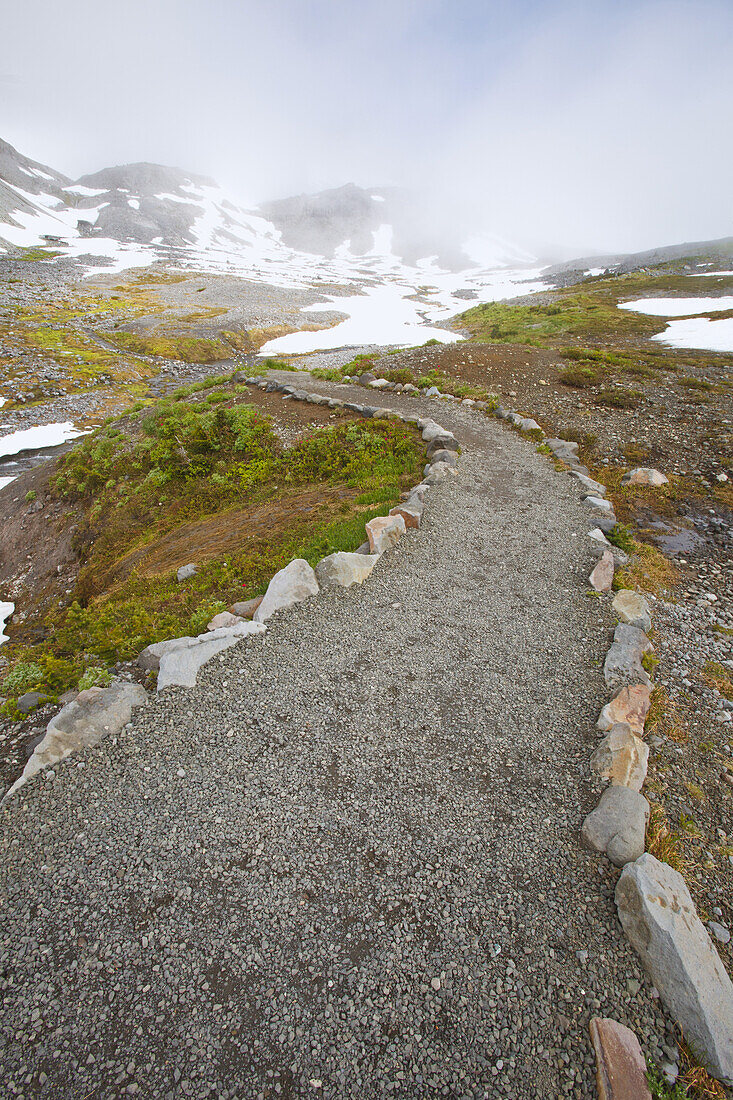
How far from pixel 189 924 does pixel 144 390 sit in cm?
3468

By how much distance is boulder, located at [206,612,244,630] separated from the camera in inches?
299

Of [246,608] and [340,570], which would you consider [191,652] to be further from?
[340,570]

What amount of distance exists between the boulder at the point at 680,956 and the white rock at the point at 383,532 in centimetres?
671

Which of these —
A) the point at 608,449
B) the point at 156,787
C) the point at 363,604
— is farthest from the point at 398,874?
the point at 608,449

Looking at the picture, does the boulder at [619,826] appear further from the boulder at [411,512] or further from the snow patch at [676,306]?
the snow patch at [676,306]

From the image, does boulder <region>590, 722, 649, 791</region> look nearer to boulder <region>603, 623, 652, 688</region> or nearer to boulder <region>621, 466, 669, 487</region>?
boulder <region>603, 623, 652, 688</region>

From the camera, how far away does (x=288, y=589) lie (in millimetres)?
8266

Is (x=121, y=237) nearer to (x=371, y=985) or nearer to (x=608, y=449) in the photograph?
(x=608, y=449)

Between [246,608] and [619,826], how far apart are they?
20.8 feet

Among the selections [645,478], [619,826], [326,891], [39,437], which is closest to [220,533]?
[326,891]

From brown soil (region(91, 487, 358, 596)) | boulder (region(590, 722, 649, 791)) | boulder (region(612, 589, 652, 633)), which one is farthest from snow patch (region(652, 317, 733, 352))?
boulder (region(590, 722, 649, 791))

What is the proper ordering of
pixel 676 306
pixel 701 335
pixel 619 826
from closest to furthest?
pixel 619 826 → pixel 701 335 → pixel 676 306

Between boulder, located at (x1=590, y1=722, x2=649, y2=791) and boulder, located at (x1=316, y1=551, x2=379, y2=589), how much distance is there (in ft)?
16.5

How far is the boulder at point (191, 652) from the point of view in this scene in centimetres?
659
